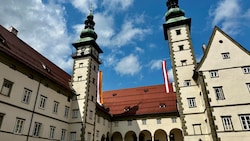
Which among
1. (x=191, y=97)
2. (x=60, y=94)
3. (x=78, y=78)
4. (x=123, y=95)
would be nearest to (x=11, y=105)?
(x=60, y=94)

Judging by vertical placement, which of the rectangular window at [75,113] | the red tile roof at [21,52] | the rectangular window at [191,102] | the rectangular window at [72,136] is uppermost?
the red tile roof at [21,52]

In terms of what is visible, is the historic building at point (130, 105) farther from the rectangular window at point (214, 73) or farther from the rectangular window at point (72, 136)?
the rectangular window at point (214, 73)

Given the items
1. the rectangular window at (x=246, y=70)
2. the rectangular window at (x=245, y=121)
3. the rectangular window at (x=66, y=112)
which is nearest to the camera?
the rectangular window at (x=245, y=121)

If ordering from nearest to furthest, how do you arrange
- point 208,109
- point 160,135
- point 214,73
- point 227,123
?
point 227,123 < point 208,109 < point 214,73 < point 160,135

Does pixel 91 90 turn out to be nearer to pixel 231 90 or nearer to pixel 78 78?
pixel 78 78

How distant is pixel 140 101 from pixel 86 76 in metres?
14.0

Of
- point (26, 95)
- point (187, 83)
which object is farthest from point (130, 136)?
point (26, 95)

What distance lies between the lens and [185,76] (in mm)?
26859

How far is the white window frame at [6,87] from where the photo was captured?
17.8 m

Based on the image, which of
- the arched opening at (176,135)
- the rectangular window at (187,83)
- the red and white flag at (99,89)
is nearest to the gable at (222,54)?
the rectangular window at (187,83)

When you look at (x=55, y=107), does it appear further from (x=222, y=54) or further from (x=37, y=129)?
(x=222, y=54)

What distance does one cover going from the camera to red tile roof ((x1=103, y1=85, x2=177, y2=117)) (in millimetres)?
35500

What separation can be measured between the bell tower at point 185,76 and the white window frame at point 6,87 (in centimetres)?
2058

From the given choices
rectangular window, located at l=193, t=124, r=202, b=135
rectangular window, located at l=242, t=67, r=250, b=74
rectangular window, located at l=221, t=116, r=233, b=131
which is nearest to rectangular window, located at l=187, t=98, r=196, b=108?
rectangular window, located at l=193, t=124, r=202, b=135
